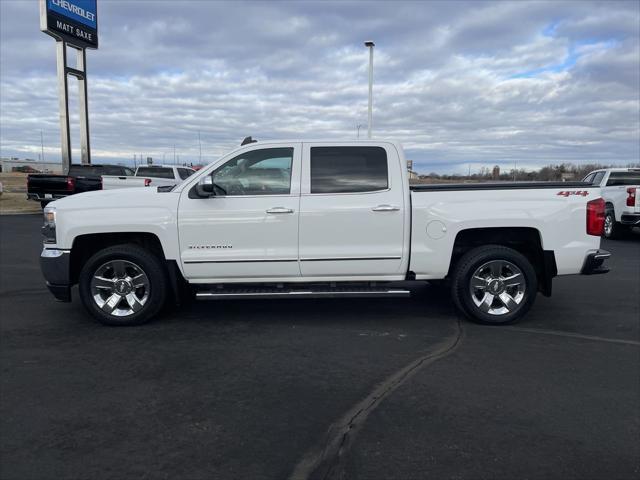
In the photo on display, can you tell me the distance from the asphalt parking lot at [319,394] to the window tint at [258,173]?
58.6 inches

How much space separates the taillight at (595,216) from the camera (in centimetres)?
575

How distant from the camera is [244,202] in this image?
5.70 m

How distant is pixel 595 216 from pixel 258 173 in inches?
144

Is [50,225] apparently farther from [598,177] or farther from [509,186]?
[598,177]

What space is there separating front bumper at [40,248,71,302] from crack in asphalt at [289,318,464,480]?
360cm

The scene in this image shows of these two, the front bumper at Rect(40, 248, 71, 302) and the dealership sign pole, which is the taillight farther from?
the dealership sign pole

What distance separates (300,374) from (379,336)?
130 cm

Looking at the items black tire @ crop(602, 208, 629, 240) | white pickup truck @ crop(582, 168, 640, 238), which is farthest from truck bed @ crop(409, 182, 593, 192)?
black tire @ crop(602, 208, 629, 240)

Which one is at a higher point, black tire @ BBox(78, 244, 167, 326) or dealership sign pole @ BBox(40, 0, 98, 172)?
dealership sign pole @ BBox(40, 0, 98, 172)

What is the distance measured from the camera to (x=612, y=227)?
14484 mm

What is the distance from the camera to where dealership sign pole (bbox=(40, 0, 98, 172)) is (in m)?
22.8

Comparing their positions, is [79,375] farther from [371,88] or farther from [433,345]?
[371,88]

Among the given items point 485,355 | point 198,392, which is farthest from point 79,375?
point 485,355

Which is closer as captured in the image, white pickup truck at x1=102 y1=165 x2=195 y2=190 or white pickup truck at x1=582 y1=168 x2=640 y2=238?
white pickup truck at x1=582 y1=168 x2=640 y2=238
